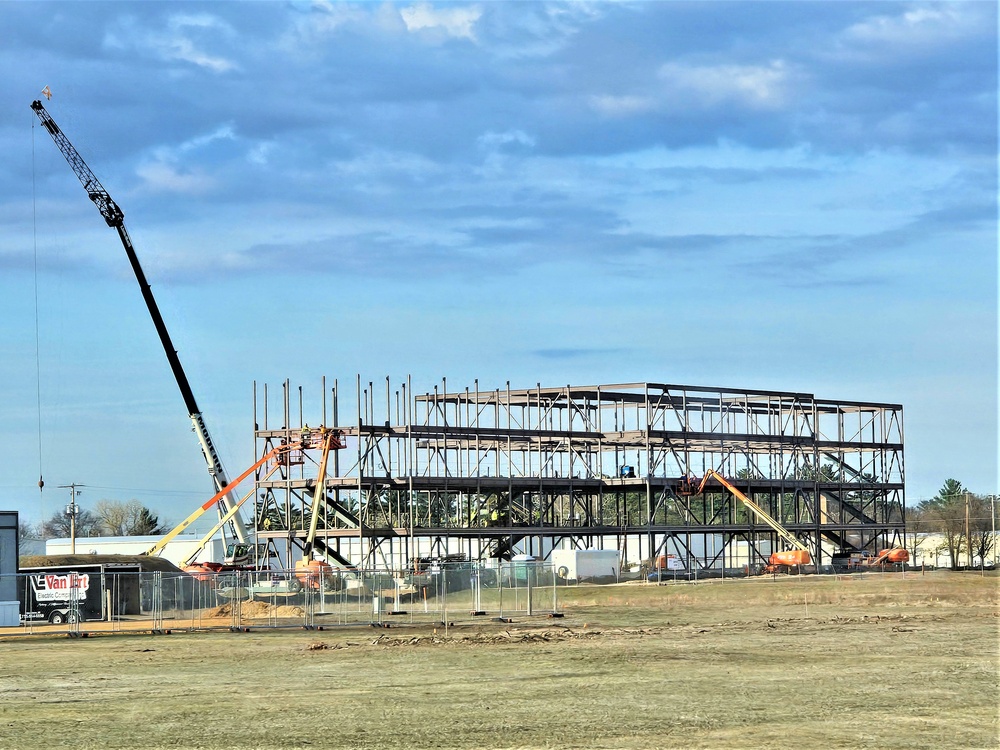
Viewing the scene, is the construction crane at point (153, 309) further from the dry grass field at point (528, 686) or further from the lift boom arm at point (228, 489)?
the dry grass field at point (528, 686)

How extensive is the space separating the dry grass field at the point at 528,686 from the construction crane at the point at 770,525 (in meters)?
37.3

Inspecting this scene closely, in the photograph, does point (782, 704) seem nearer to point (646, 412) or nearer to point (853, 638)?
point (853, 638)

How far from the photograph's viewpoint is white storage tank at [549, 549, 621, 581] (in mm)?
80812

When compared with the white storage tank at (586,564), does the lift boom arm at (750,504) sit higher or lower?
higher

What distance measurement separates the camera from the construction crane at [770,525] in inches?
3425

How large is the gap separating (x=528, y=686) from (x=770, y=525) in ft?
219

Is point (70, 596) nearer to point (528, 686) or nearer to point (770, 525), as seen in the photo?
point (528, 686)

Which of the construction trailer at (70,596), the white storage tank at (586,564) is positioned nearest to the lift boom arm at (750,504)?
the white storage tank at (586,564)

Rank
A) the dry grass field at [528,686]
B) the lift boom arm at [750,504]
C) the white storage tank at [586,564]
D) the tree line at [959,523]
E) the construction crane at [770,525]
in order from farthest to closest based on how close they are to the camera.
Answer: the tree line at [959,523]
the lift boom arm at [750,504]
the construction crane at [770,525]
the white storage tank at [586,564]
the dry grass field at [528,686]

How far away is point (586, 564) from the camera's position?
81250mm

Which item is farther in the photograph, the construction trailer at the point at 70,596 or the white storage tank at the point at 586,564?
the white storage tank at the point at 586,564

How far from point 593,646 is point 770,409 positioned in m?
61.2

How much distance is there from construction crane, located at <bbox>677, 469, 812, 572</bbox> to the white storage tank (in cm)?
888

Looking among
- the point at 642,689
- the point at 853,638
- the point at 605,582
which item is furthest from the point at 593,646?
the point at 605,582
